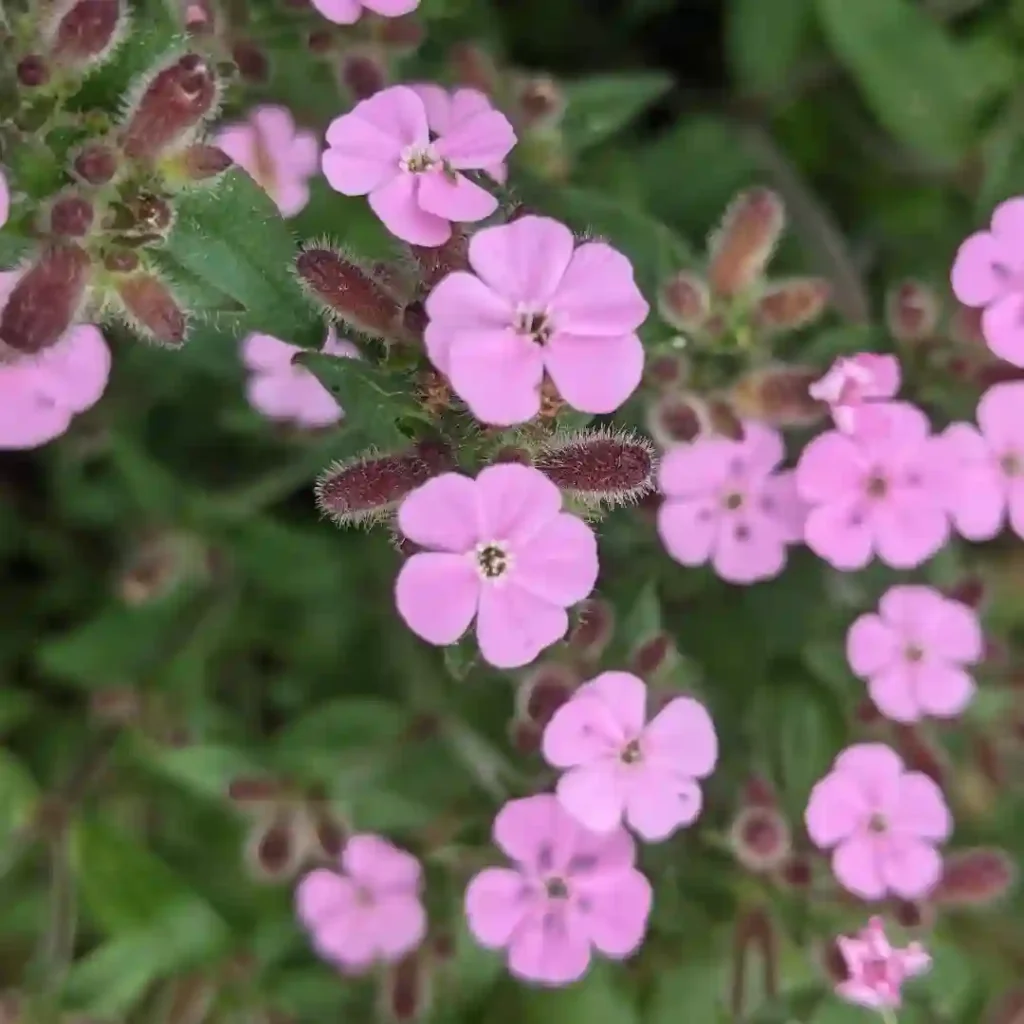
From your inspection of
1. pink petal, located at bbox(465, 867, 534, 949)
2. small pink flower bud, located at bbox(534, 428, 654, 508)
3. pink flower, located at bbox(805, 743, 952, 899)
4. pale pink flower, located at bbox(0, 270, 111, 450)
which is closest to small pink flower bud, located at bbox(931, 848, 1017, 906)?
pink flower, located at bbox(805, 743, 952, 899)

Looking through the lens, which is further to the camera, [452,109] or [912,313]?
[912,313]

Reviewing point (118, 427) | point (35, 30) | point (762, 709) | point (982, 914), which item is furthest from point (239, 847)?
point (35, 30)

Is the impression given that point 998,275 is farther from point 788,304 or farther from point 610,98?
point 610,98

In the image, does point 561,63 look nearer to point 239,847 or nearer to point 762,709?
point 762,709

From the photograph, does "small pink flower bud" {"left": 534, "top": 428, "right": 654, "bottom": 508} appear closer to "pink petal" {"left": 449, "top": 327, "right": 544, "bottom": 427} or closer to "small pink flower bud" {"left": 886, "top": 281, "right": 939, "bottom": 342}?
"pink petal" {"left": 449, "top": 327, "right": 544, "bottom": 427}

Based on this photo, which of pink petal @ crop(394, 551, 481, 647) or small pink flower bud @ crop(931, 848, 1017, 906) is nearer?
pink petal @ crop(394, 551, 481, 647)

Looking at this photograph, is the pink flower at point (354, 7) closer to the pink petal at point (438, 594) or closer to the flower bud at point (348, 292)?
the flower bud at point (348, 292)

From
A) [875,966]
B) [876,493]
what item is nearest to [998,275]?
[876,493]
